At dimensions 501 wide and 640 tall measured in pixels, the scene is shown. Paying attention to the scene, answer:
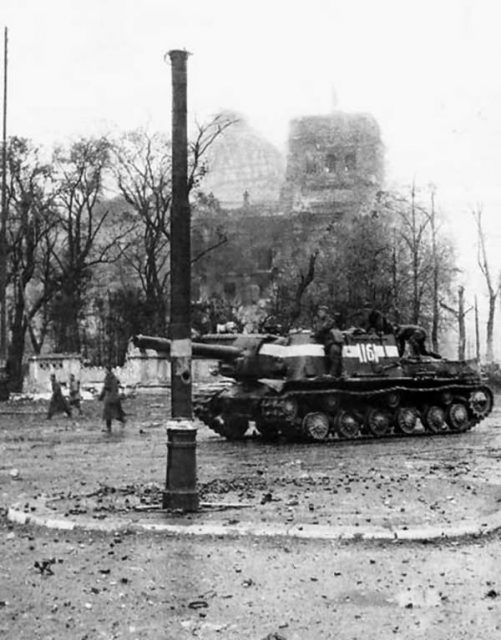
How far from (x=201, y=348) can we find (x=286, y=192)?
52044mm

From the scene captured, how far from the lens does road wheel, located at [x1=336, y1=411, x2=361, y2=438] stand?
2328 centimetres

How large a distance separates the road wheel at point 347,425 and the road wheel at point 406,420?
130 centimetres

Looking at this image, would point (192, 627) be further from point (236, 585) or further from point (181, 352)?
point (181, 352)

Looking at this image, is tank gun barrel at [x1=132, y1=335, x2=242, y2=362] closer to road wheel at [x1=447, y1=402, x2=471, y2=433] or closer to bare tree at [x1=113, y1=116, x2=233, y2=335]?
road wheel at [x1=447, y1=402, x2=471, y2=433]

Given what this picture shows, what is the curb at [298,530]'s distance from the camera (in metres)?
9.76

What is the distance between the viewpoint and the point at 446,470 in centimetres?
1600

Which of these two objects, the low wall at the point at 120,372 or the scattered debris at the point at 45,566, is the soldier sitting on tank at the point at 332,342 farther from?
the low wall at the point at 120,372

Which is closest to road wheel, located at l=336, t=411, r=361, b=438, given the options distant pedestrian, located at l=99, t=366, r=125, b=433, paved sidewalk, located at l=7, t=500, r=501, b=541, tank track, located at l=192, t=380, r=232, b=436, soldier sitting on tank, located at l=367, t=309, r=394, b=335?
soldier sitting on tank, located at l=367, t=309, r=394, b=335

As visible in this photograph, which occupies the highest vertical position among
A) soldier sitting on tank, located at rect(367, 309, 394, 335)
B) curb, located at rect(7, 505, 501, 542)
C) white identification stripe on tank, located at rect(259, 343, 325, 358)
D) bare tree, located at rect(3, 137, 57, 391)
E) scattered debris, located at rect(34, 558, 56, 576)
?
bare tree, located at rect(3, 137, 57, 391)

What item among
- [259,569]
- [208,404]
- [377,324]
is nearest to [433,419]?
[377,324]

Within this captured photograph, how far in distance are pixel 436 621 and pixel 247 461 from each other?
1149cm

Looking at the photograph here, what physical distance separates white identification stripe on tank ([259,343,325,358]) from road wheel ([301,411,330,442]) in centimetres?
126

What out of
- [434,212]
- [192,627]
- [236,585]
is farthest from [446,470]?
[434,212]

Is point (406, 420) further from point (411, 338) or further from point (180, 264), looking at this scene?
point (180, 264)
